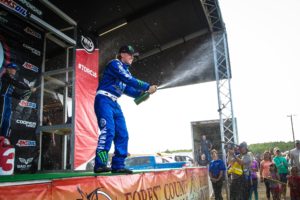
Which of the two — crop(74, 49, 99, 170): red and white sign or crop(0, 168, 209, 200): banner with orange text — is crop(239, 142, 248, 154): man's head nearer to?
crop(0, 168, 209, 200): banner with orange text

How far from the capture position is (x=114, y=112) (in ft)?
13.7

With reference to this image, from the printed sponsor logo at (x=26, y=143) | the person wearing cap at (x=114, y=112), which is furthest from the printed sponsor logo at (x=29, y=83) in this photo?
the person wearing cap at (x=114, y=112)

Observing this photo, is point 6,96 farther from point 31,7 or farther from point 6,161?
point 31,7

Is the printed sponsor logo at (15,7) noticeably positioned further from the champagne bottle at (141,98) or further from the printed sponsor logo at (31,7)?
the champagne bottle at (141,98)

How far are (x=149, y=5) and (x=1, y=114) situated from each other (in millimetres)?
6048

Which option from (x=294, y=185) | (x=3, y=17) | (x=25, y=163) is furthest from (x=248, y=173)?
(x=3, y=17)

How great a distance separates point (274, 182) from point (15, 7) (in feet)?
32.0

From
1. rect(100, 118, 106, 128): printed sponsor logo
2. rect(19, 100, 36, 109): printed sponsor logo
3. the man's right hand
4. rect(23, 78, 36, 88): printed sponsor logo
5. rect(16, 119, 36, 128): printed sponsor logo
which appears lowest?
rect(100, 118, 106, 128): printed sponsor logo

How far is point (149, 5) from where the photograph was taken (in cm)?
969

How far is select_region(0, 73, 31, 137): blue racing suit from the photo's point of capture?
18.6 feet

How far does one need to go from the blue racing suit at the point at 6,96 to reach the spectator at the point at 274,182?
8.87 m

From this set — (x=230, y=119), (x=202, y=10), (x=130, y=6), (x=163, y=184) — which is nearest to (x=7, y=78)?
(x=163, y=184)

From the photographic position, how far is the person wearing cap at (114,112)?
3.86 meters

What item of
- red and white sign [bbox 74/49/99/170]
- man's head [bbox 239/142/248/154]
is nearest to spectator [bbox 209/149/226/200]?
man's head [bbox 239/142/248/154]
